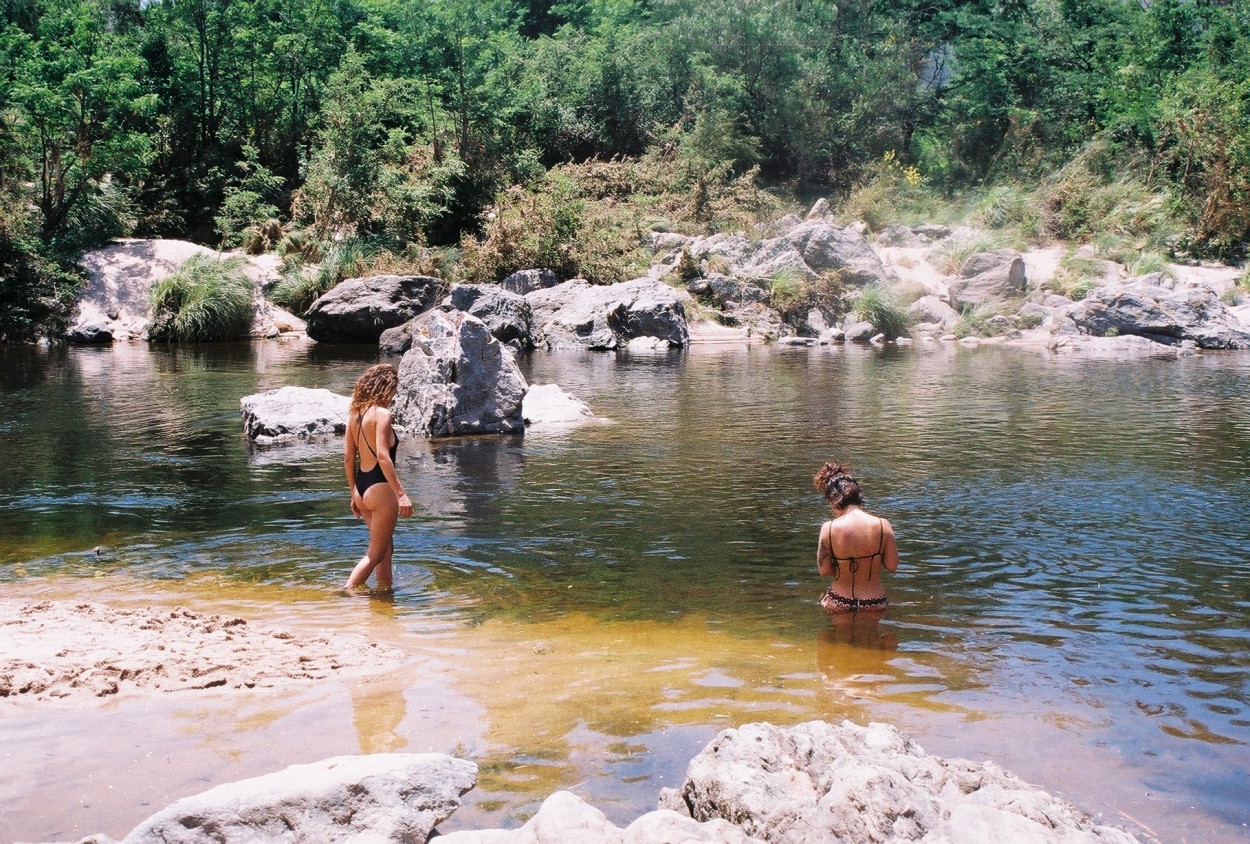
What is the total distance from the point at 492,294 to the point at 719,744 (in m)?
23.6

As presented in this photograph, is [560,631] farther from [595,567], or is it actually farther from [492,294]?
[492,294]

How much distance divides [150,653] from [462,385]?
Result: 9.08 m

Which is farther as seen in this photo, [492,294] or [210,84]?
[210,84]

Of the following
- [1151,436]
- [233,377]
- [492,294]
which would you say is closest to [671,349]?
[492,294]

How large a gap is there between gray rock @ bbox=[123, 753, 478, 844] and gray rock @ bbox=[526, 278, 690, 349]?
23.7 meters

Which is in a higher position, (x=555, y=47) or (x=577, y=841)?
(x=555, y=47)

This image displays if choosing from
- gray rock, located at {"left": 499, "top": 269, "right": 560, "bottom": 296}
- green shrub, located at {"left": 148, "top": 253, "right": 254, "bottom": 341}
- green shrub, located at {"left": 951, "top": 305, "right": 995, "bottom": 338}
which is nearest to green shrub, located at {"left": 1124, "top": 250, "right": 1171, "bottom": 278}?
green shrub, located at {"left": 951, "top": 305, "right": 995, "bottom": 338}

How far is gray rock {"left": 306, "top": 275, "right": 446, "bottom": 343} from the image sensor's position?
1086 inches

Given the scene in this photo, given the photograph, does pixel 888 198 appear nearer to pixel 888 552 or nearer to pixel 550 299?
pixel 550 299

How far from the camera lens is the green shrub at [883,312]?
102 feet

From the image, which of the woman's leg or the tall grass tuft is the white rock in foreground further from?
the tall grass tuft

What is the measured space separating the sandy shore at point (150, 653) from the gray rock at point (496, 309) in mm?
19973

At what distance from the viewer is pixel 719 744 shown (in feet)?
14.0

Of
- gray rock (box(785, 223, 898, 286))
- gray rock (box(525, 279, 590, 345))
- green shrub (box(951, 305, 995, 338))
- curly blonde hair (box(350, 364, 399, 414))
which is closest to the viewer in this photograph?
curly blonde hair (box(350, 364, 399, 414))
